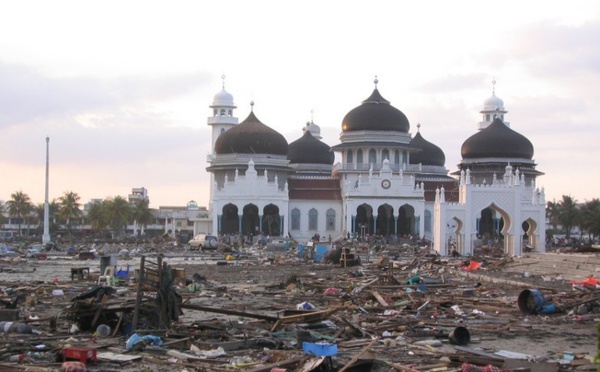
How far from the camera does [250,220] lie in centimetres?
7450

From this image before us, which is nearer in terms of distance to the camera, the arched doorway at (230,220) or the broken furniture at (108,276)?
the broken furniture at (108,276)

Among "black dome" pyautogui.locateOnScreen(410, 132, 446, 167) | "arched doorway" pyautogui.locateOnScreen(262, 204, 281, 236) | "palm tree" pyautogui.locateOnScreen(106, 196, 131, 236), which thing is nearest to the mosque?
"arched doorway" pyautogui.locateOnScreen(262, 204, 281, 236)

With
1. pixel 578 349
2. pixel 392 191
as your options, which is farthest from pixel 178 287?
pixel 392 191

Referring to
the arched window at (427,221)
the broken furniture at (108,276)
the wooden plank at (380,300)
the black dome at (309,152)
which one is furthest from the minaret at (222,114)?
the wooden plank at (380,300)

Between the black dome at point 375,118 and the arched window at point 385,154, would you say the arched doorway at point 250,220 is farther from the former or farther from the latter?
the arched window at point 385,154

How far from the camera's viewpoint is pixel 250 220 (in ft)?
244

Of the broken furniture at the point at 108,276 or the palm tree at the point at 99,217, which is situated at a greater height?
the palm tree at the point at 99,217

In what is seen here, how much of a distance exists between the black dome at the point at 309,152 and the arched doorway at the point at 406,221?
10.9 metres

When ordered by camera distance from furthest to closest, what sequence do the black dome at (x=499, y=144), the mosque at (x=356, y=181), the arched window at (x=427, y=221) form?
the black dome at (x=499, y=144) → the arched window at (x=427, y=221) → the mosque at (x=356, y=181)

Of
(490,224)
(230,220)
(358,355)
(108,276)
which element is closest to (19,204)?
(230,220)

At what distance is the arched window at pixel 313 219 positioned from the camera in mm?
73625

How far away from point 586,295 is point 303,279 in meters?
10.5

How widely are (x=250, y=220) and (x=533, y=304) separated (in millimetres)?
56880

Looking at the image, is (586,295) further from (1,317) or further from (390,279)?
(1,317)
